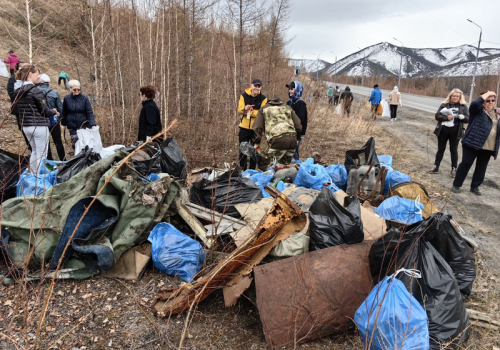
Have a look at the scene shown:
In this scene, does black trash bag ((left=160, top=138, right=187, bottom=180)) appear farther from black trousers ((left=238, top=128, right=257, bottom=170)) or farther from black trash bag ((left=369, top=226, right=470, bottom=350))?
black trash bag ((left=369, top=226, right=470, bottom=350))

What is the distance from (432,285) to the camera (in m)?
2.08

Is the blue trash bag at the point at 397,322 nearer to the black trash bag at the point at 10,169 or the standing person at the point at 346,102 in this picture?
the black trash bag at the point at 10,169

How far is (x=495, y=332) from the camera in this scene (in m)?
2.27

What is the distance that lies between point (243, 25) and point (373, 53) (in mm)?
114894

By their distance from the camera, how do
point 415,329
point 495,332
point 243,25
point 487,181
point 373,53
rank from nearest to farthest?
point 415,329
point 495,332
point 487,181
point 243,25
point 373,53

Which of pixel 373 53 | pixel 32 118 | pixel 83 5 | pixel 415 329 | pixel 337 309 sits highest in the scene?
pixel 373 53

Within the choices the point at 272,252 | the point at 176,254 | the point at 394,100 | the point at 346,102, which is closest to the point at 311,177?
the point at 272,252

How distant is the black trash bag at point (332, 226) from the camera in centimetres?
253

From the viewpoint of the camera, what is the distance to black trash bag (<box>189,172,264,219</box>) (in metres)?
3.47

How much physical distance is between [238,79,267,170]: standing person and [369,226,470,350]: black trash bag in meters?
3.24

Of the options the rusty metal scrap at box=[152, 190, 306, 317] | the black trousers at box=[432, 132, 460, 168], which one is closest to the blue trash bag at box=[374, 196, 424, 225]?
the rusty metal scrap at box=[152, 190, 306, 317]

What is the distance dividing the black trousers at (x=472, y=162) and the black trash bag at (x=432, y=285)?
3416mm

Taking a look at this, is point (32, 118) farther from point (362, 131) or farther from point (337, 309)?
point (362, 131)

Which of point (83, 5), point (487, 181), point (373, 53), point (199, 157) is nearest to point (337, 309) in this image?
point (199, 157)
